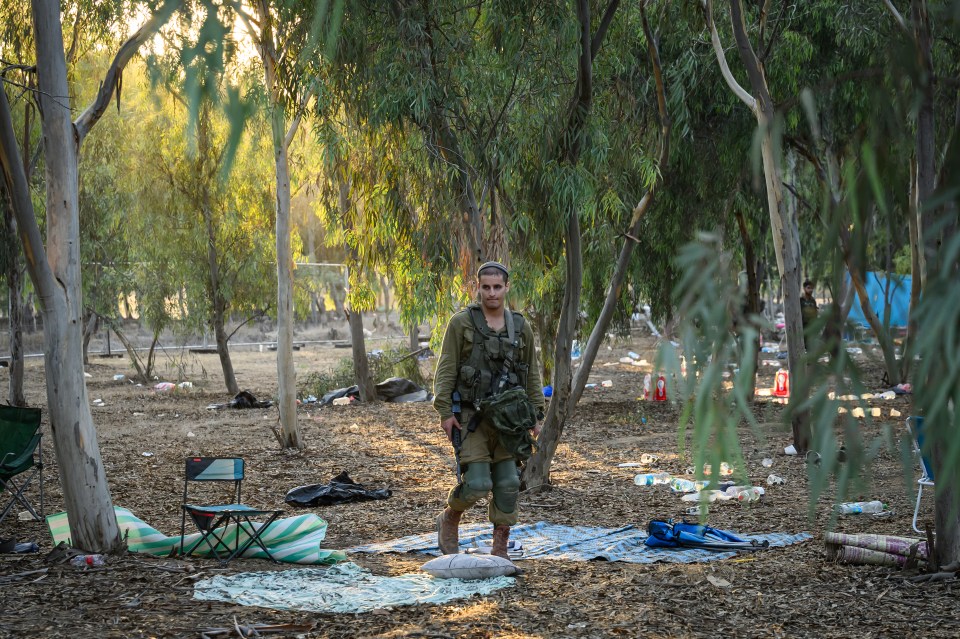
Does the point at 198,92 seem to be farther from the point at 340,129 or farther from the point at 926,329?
the point at 340,129

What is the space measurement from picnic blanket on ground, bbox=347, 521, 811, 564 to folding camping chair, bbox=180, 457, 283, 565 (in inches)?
28.7

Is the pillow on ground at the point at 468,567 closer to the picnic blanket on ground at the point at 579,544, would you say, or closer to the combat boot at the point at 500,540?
the combat boot at the point at 500,540

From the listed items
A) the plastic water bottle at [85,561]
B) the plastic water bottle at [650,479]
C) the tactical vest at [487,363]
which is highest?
the tactical vest at [487,363]

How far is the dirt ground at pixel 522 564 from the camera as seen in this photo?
14.6 feet

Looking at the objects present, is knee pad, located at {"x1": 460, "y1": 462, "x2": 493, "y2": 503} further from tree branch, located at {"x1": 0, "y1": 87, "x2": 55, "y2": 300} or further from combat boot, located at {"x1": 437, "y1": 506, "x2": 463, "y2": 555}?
tree branch, located at {"x1": 0, "y1": 87, "x2": 55, "y2": 300}

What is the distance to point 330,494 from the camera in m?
8.15

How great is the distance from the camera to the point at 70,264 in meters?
5.71

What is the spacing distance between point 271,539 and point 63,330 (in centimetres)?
168

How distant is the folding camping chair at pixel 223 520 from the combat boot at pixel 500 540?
123 centimetres

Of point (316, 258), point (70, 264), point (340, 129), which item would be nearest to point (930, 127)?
point (70, 264)

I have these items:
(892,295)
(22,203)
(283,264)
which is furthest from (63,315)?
(283,264)

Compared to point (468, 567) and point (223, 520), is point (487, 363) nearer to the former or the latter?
point (468, 567)

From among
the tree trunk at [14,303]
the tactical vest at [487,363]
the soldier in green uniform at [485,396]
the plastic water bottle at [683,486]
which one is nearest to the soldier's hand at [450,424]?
the soldier in green uniform at [485,396]

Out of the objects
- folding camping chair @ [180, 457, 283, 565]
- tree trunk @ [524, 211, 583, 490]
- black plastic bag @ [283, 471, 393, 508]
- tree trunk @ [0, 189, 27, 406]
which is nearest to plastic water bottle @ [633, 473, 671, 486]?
tree trunk @ [524, 211, 583, 490]
